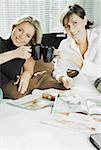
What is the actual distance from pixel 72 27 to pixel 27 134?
0.73 meters

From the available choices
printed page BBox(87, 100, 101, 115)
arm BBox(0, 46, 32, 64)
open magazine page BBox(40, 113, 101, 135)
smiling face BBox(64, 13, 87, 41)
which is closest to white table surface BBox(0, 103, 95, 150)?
open magazine page BBox(40, 113, 101, 135)

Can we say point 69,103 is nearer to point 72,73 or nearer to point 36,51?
point 72,73

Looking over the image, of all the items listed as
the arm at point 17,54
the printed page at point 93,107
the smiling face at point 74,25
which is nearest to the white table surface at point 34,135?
the printed page at point 93,107

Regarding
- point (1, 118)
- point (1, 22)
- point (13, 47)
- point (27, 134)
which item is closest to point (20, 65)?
point (13, 47)

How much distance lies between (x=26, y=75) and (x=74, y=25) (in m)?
0.41

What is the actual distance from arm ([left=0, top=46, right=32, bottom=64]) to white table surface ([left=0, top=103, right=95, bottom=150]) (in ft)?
1.04

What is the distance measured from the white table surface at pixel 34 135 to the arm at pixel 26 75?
0.25m

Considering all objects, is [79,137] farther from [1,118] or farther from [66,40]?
[66,40]

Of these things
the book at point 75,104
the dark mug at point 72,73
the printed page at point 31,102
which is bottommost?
the printed page at point 31,102

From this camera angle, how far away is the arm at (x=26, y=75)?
159 centimetres

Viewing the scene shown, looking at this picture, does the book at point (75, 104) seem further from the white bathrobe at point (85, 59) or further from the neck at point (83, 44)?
the neck at point (83, 44)

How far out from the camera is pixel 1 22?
1.54m

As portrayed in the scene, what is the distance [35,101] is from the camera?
1.56 meters

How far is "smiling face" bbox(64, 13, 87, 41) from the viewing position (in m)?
1.61
